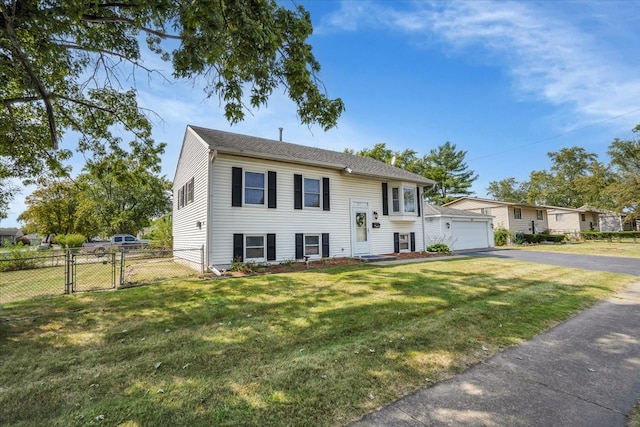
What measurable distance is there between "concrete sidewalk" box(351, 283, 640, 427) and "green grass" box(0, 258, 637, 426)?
0.57 feet

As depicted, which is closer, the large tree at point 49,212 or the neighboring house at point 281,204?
the neighboring house at point 281,204

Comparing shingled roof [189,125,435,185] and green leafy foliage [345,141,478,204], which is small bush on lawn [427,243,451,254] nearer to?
shingled roof [189,125,435,185]

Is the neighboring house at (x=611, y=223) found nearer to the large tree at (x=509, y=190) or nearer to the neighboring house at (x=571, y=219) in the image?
the neighboring house at (x=571, y=219)

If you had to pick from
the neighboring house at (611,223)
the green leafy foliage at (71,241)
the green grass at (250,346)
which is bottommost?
the green grass at (250,346)

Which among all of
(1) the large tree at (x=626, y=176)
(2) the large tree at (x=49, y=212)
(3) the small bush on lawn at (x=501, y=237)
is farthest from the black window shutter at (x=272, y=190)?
(1) the large tree at (x=626, y=176)

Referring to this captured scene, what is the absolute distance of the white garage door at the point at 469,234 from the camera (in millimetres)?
20078

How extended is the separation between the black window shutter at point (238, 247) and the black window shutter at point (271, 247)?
104 cm

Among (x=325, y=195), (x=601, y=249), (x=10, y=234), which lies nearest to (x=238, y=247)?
(x=325, y=195)

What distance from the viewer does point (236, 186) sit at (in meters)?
10.4

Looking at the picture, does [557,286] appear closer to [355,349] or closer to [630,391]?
[630,391]

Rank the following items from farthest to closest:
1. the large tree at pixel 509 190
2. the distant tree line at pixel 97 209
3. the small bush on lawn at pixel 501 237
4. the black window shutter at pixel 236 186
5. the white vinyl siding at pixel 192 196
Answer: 1. the large tree at pixel 509 190
2. the distant tree line at pixel 97 209
3. the small bush on lawn at pixel 501 237
4. the white vinyl siding at pixel 192 196
5. the black window shutter at pixel 236 186

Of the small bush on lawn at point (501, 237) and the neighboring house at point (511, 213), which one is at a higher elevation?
the neighboring house at point (511, 213)

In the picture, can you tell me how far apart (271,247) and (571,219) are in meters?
43.9

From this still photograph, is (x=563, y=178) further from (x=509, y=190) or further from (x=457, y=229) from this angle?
(x=457, y=229)
